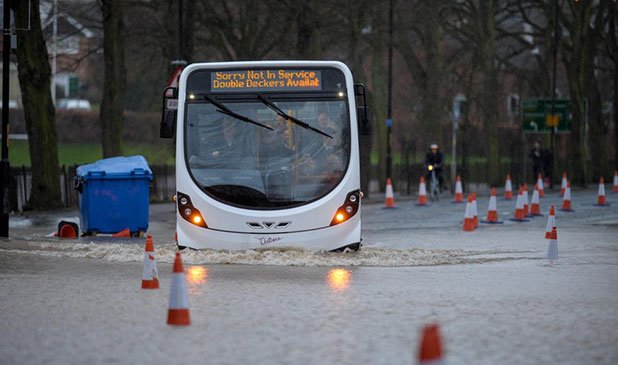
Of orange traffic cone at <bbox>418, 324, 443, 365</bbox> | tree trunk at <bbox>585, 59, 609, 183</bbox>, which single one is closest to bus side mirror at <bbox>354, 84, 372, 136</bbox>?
orange traffic cone at <bbox>418, 324, 443, 365</bbox>

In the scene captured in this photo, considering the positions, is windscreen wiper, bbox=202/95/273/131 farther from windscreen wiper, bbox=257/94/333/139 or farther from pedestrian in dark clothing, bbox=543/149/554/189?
pedestrian in dark clothing, bbox=543/149/554/189

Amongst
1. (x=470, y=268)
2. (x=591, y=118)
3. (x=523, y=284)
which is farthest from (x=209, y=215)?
(x=591, y=118)

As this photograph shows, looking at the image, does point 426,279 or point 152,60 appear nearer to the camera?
point 426,279

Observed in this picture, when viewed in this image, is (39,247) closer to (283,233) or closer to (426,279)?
(283,233)

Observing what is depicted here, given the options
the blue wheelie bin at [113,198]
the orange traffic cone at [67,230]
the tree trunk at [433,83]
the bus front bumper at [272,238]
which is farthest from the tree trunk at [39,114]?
the tree trunk at [433,83]

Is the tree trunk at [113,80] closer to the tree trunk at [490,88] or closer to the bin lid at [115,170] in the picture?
the bin lid at [115,170]

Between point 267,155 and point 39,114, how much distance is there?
638 inches

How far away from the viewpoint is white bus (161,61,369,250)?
1752 cm

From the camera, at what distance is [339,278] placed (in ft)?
49.4

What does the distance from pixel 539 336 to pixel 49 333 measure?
146 inches

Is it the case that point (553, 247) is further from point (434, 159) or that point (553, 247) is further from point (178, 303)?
point (434, 159)

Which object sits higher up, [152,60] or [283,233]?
[152,60]

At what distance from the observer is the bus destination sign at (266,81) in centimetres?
1836

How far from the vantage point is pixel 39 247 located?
2033 cm
